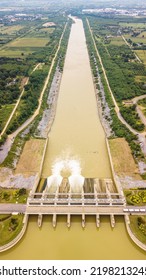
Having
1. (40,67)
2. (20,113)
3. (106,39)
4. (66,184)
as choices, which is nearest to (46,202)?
(66,184)

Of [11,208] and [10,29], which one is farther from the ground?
[10,29]

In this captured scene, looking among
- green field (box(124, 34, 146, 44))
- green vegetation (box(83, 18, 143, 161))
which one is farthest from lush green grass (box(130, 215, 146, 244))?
green field (box(124, 34, 146, 44))

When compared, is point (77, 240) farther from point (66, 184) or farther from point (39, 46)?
point (39, 46)

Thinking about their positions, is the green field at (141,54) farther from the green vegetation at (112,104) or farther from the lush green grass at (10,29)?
the lush green grass at (10,29)

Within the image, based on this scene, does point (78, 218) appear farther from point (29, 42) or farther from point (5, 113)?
point (29, 42)

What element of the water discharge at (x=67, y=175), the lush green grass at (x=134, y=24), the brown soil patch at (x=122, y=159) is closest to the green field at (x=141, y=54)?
the brown soil patch at (x=122, y=159)

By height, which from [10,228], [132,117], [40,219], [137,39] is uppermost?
[137,39]

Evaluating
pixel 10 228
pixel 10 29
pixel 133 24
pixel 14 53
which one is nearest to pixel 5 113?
pixel 10 228

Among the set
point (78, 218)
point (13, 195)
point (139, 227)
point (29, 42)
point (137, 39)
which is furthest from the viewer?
point (137, 39)
